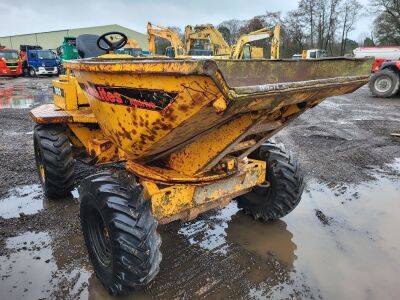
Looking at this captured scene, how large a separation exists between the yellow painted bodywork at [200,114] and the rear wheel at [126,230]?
5.9 inches

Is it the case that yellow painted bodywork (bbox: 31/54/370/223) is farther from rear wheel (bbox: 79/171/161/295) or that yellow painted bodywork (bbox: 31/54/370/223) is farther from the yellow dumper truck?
rear wheel (bbox: 79/171/161/295)

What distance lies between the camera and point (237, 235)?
3.40 m

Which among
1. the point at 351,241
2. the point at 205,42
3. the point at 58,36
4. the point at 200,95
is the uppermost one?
the point at 58,36

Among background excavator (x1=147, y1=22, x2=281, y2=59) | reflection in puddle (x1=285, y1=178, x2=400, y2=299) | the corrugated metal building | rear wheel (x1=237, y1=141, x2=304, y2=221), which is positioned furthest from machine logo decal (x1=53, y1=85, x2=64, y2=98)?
the corrugated metal building

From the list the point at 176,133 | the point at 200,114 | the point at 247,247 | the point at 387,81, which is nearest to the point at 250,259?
the point at 247,247

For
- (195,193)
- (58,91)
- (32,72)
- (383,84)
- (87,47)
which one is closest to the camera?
(195,193)

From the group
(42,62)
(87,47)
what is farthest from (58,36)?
(87,47)

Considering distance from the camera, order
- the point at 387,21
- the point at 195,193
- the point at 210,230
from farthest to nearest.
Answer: the point at 387,21
the point at 210,230
the point at 195,193

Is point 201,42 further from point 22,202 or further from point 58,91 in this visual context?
point 22,202

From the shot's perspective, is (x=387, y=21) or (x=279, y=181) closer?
(x=279, y=181)

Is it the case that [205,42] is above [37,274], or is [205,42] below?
above

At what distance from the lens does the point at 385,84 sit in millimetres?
12594

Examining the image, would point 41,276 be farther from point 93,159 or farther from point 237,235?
point 237,235

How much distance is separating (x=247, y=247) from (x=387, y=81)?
1148cm
